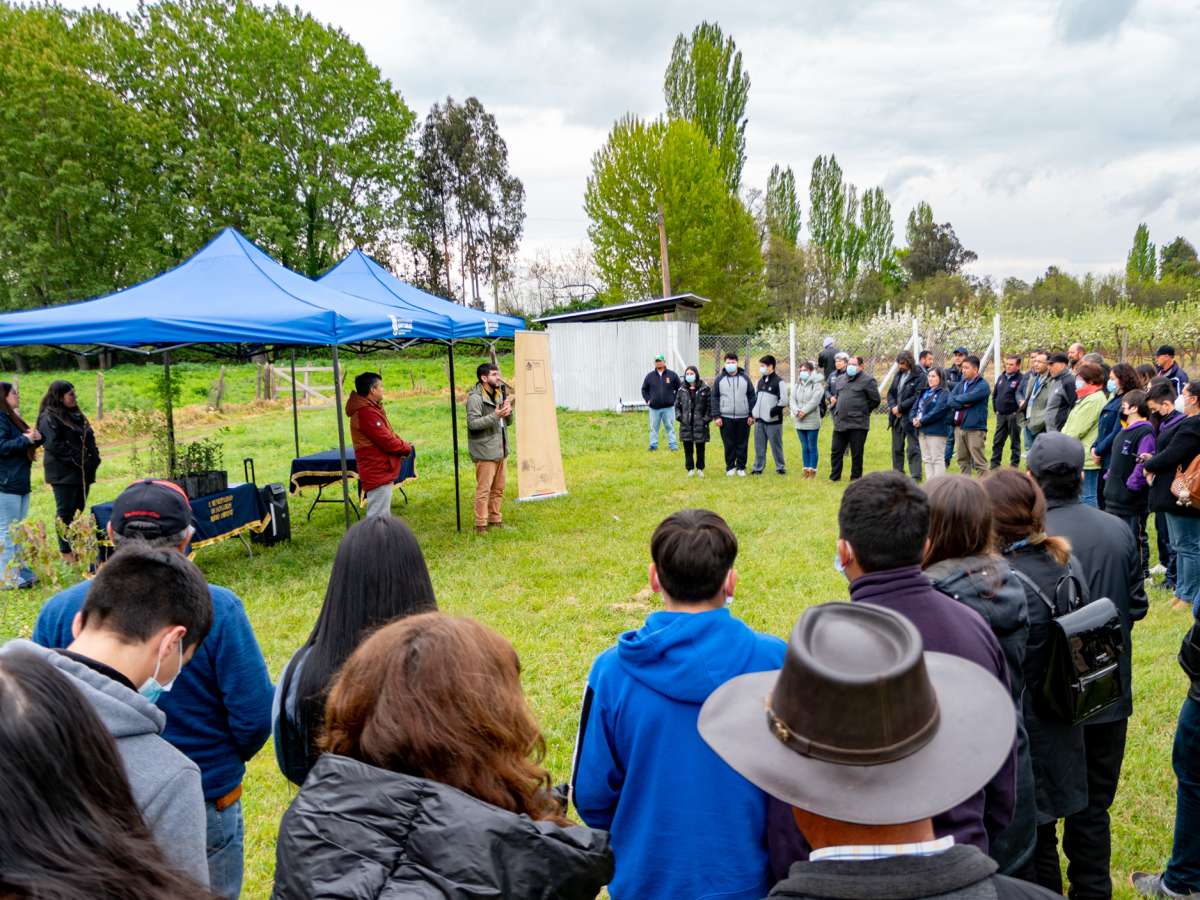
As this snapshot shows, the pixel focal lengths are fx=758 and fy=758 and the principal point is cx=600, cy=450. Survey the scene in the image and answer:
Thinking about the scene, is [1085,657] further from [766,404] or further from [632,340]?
[632,340]

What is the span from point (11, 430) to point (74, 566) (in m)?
1.34

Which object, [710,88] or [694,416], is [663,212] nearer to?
[710,88]

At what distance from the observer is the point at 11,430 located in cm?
681

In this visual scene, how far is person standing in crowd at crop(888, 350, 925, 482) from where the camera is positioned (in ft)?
35.6

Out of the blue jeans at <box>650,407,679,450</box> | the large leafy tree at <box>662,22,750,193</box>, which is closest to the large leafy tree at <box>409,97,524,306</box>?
the large leafy tree at <box>662,22,750,193</box>

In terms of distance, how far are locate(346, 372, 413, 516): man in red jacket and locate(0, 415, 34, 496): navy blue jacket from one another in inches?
112

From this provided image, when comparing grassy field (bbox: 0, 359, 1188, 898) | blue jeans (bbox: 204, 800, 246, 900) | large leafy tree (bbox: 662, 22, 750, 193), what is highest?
large leafy tree (bbox: 662, 22, 750, 193)

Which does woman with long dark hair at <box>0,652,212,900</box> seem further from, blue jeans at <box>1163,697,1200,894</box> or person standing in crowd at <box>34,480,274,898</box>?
blue jeans at <box>1163,697,1200,894</box>

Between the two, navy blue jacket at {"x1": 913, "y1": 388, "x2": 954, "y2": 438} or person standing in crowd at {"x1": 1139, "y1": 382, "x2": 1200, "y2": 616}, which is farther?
navy blue jacket at {"x1": 913, "y1": 388, "x2": 954, "y2": 438}

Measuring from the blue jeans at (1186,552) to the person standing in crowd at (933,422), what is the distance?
4.31 metres

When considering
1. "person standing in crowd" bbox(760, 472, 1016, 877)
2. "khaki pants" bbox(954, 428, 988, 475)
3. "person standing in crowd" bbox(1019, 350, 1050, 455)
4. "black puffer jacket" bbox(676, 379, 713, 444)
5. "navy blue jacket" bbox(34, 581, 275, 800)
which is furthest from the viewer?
"black puffer jacket" bbox(676, 379, 713, 444)

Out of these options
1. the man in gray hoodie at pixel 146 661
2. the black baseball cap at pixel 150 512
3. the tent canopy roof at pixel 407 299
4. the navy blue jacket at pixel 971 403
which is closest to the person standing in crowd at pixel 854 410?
the navy blue jacket at pixel 971 403

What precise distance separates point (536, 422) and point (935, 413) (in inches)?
208

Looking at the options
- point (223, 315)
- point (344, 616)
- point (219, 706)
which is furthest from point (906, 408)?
point (219, 706)
